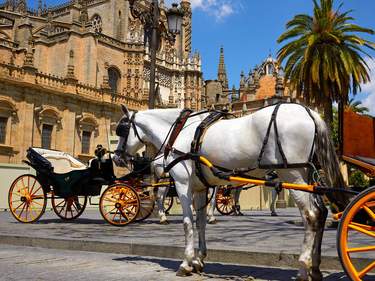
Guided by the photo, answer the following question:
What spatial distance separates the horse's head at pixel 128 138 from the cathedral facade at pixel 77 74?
31.4 ft

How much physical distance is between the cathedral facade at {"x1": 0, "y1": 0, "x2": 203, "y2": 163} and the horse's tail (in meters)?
11.9

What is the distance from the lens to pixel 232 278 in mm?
4578

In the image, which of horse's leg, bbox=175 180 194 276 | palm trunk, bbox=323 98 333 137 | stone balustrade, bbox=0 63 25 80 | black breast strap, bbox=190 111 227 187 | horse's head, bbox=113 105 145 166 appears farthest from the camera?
stone balustrade, bbox=0 63 25 80

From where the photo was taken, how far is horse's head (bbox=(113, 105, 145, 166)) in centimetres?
600

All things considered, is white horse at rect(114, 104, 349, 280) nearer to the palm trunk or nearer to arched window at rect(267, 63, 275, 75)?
the palm trunk

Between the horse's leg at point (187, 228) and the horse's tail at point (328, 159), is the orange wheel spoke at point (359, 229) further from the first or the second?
the horse's leg at point (187, 228)

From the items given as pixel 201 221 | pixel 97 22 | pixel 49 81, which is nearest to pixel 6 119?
pixel 49 81

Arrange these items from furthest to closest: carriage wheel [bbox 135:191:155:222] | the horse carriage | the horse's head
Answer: carriage wheel [bbox 135:191:155:222] < the horse's head < the horse carriage

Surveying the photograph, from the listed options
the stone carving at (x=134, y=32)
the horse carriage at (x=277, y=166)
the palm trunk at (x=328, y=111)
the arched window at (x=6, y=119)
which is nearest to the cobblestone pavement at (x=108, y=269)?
the horse carriage at (x=277, y=166)

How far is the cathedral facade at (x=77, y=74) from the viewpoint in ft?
87.8

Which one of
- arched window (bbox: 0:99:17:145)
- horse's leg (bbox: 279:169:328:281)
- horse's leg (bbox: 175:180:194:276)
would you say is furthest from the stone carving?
horse's leg (bbox: 279:169:328:281)

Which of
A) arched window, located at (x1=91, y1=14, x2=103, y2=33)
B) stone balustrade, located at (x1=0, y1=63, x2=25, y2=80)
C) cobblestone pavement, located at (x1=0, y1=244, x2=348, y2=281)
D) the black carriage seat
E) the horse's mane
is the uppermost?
arched window, located at (x1=91, y1=14, x2=103, y2=33)

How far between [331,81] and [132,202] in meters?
9.19

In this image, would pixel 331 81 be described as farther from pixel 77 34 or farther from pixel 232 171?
A: pixel 77 34
